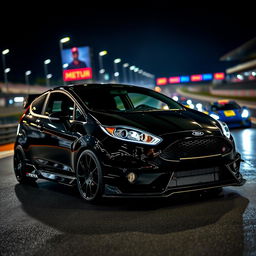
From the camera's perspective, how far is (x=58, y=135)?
768 cm

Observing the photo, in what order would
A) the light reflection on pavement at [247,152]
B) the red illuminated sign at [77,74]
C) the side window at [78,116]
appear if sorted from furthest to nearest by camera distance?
1. the red illuminated sign at [77,74]
2. the light reflection on pavement at [247,152]
3. the side window at [78,116]

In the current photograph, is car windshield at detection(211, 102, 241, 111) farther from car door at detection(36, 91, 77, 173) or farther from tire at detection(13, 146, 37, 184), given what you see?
car door at detection(36, 91, 77, 173)

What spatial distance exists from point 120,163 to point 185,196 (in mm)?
1241

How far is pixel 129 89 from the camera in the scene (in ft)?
27.7

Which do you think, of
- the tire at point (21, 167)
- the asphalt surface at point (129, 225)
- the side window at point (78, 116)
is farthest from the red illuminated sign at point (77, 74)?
the side window at point (78, 116)

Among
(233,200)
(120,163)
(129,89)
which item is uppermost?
(129,89)

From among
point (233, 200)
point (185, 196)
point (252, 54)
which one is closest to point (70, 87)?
point (185, 196)

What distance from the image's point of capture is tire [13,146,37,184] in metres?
8.95

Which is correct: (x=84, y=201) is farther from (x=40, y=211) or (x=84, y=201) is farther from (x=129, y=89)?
(x=129, y=89)

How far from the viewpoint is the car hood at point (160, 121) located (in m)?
6.57

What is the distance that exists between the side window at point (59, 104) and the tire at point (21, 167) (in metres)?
0.98

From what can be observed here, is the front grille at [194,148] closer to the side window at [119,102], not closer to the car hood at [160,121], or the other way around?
the car hood at [160,121]

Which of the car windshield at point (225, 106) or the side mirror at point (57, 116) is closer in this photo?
the side mirror at point (57, 116)

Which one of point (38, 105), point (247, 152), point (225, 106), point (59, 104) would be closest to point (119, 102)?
point (59, 104)
